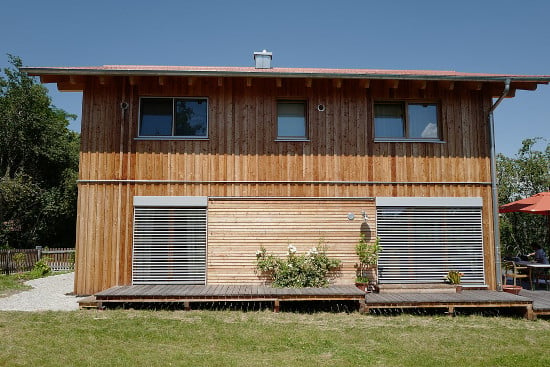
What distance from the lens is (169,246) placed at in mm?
9930

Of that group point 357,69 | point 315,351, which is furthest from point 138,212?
point 357,69

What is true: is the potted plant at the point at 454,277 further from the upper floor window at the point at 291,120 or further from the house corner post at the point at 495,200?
the upper floor window at the point at 291,120

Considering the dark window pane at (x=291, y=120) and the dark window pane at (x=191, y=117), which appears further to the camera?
the dark window pane at (x=291, y=120)

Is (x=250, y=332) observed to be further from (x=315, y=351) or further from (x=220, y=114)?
(x=220, y=114)

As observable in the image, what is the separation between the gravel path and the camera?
8.84m

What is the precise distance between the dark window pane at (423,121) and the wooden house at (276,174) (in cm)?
4

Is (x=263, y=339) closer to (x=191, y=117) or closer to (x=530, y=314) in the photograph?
(x=530, y=314)

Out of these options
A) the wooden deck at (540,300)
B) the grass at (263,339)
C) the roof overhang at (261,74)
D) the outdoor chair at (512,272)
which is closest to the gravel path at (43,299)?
the grass at (263,339)

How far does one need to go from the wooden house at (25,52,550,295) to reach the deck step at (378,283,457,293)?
53cm

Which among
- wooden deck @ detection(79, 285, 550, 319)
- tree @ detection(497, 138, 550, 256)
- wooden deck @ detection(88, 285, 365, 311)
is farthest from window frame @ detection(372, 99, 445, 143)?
tree @ detection(497, 138, 550, 256)

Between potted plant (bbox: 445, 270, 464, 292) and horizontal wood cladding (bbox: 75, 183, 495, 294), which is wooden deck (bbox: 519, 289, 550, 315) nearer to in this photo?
horizontal wood cladding (bbox: 75, 183, 495, 294)

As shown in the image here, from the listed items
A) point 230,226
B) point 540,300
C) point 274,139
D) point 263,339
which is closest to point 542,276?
point 540,300

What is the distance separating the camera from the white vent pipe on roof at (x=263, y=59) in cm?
1174

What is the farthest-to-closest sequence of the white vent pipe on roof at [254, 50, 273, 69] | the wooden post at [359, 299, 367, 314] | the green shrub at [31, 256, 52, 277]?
1. the green shrub at [31, 256, 52, 277]
2. the white vent pipe on roof at [254, 50, 273, 69]
3. the wooden post at [359, 299, 367, 314]
